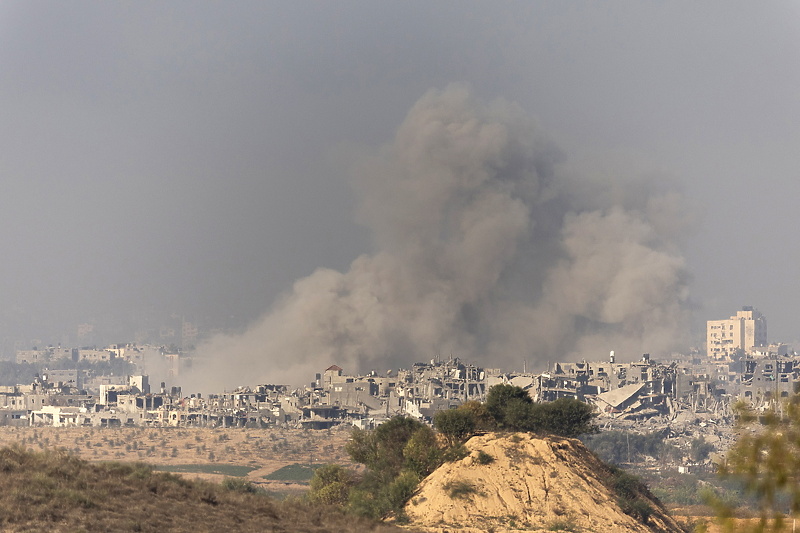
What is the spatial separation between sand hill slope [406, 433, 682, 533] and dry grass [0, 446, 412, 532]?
4647mm

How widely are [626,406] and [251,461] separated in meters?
56.9

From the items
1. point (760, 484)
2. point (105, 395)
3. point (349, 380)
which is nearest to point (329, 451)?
point (349, 380)

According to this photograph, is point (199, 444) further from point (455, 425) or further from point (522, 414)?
point (455, 425)

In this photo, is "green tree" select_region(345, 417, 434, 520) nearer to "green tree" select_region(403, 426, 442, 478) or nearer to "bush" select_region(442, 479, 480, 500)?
"green tree" select_region(403, 426, 442, 478)

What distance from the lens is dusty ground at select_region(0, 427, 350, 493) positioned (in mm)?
81812

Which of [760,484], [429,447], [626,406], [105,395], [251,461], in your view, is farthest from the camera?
[105,395]

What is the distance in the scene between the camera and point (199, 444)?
95.1 meters

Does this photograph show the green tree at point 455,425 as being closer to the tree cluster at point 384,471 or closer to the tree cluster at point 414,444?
the tree cluster at point 414,444

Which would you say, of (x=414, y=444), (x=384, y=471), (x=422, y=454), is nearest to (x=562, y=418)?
(x=414, y=444)

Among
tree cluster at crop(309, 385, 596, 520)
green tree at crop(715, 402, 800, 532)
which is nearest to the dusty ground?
tree cluster at crop(309, 385, 596, 520)

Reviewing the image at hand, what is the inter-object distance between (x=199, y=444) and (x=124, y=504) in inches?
2885

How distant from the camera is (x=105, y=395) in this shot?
138375mm

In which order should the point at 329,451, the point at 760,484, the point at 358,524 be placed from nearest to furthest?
the point at 760,484
the point at 358,524
the point at 329,451

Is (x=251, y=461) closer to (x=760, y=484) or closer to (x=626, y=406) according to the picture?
(x=626, y=406)
